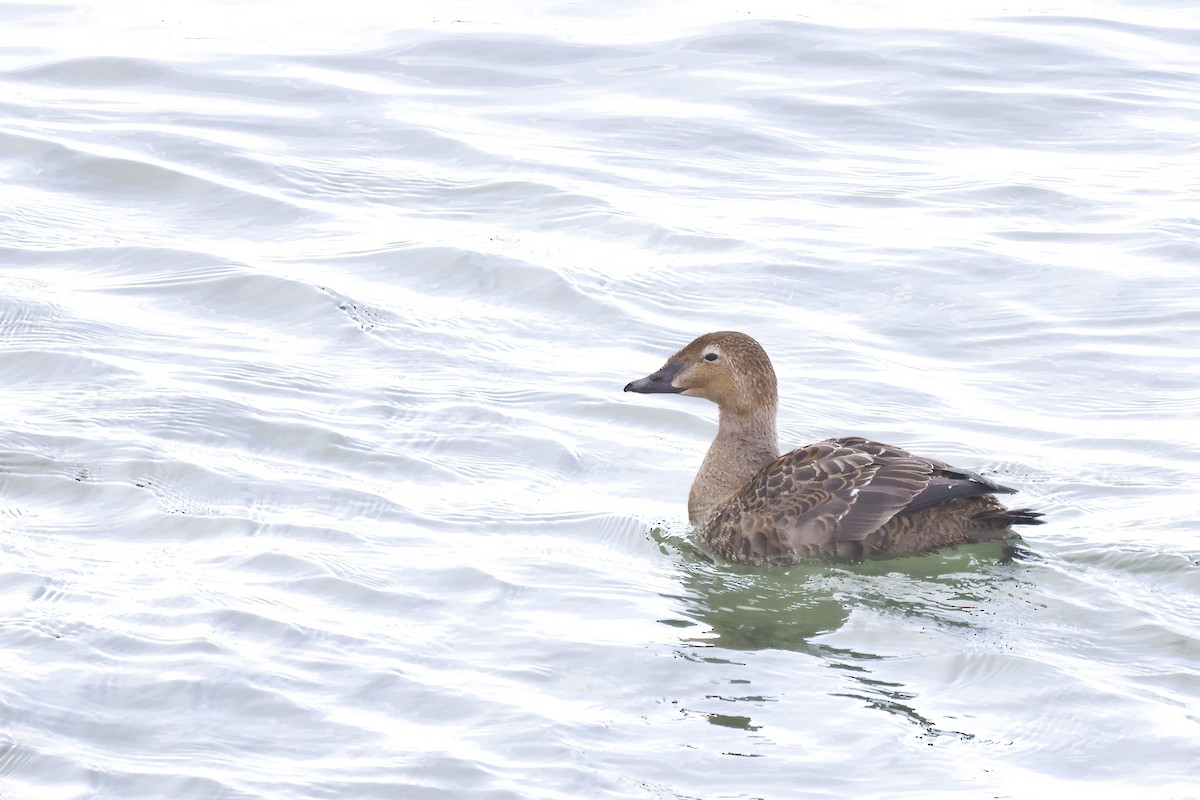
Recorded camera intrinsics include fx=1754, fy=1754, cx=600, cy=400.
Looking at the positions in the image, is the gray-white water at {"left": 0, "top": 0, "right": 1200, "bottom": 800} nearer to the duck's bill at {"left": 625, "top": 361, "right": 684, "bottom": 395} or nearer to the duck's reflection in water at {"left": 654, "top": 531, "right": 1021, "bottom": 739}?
the duck's reflection in water at {"left": 654, "top": 531, "right": 1021, "bottom": 739}

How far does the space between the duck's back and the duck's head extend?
1.99 feet

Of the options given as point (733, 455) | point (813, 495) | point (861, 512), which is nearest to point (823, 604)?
point (861, 512)

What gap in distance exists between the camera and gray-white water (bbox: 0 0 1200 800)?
6789 mm

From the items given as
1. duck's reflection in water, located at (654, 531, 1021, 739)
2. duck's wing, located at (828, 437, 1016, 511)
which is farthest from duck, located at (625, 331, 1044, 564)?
duck's reflection in water, located at (654, 531, 1021, 739)

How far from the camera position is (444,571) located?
8.15m

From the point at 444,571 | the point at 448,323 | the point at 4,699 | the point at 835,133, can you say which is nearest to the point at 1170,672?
the point at 444,571

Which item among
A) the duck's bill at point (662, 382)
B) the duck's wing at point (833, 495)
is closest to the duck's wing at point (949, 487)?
the duck's wing at point (833, 495)

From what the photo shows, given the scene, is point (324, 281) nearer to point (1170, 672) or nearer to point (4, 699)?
point (4, 699)

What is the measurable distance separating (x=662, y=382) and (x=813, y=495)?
3.74 ft

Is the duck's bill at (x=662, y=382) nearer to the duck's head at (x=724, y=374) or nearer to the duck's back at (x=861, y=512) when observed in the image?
the duck's head at (x=724, y=374)

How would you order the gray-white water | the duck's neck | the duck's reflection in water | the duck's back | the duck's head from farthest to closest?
the duck's head → the duck's neck → the duck's back → the duck's reflection in water → the gray-white water

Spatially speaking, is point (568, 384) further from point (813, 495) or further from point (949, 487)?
point (949, 487)

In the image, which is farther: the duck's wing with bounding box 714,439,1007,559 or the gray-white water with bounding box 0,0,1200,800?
the duck's wing with bounding box 714,439,1007,559

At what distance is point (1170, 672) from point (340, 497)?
4.10 m
